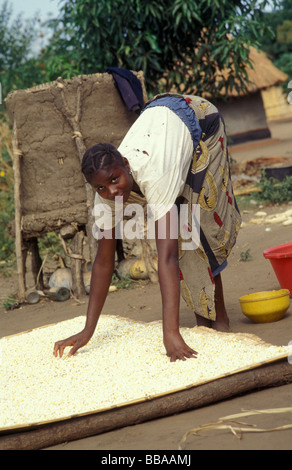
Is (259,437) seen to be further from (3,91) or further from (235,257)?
(3,91)

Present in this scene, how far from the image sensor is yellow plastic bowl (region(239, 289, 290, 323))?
11.6ft

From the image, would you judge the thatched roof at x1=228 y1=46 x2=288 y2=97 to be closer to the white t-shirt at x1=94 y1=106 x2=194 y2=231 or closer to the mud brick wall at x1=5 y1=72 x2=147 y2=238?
the mud brick wall at x1=5 y1=72 x2=147 y2=238

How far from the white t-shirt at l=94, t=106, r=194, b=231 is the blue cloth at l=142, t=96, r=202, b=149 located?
3.7 inches

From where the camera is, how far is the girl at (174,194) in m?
2.61

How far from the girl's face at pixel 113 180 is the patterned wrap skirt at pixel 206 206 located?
0.58 m

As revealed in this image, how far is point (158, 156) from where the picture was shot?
8.56ft

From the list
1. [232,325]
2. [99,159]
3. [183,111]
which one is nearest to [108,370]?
[99,159]

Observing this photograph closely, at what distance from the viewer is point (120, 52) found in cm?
793

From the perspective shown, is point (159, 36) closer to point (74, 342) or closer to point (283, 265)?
point (283, 265)

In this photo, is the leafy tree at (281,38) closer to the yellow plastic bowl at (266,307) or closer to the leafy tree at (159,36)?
the leafy tree at (159,36)

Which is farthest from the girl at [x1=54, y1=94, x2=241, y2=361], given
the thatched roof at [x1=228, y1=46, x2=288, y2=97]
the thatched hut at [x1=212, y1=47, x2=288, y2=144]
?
the thatched roof at [x1=228, y1=46, x2=288, y2=97]

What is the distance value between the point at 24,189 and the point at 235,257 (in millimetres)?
1983

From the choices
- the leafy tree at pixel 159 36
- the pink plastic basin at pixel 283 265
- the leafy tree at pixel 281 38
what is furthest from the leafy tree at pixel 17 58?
the leafy tree at pixel 281 38

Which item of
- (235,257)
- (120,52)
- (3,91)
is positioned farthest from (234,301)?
(3,91)
